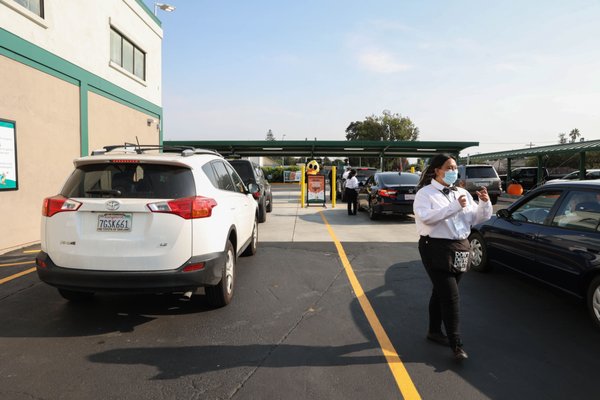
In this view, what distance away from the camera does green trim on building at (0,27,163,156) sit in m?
8.00

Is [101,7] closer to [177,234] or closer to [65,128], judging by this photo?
[65,128]

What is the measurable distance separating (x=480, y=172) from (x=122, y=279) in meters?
17.3

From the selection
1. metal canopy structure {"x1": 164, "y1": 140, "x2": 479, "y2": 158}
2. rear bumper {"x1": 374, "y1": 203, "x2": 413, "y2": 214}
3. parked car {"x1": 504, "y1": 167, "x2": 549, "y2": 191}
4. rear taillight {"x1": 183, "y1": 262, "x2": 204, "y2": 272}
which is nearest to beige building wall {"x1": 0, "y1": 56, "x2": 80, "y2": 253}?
rear taillight {"x1": 183, "y1": 262, "x2": 204, "y2": 272}

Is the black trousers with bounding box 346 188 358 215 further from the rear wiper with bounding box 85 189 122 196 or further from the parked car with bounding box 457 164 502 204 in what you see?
the rear wiper with bounding box 85 189 122 196

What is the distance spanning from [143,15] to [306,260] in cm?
1205

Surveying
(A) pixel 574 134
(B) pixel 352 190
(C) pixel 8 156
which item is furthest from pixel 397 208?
(A) pixel 574 134

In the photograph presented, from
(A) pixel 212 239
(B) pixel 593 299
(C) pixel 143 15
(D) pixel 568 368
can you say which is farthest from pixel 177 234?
(C) pixel 143 15

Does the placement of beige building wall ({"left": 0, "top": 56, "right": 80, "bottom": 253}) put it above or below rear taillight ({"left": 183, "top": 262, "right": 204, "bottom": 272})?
above

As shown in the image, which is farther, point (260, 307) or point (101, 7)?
point (101, 7)

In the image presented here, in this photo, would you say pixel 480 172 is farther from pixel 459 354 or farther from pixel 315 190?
pixel 459 354

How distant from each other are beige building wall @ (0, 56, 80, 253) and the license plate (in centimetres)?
547

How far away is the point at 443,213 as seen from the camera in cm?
328

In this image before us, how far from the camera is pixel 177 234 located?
3.87m

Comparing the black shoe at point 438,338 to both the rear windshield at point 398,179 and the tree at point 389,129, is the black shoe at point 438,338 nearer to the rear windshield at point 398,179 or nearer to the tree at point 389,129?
the rear windshield at point 398,179
